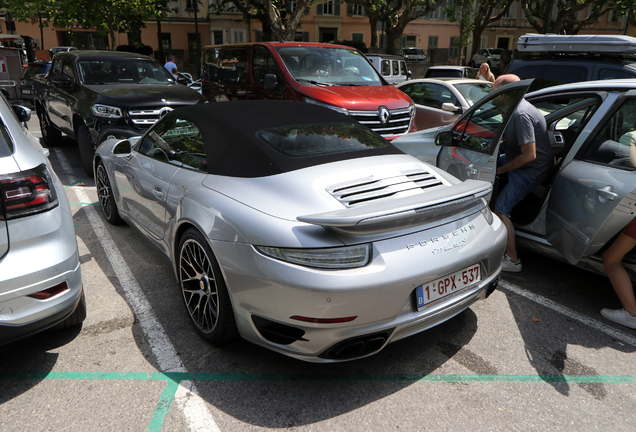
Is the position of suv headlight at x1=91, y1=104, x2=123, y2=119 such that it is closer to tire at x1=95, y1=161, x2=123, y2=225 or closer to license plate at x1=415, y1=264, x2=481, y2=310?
tire at x1=95, y1=161, x2=123, y2=225

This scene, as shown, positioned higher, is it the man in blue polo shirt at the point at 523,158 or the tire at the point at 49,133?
the man in blue polo shirt at the point at 523,158

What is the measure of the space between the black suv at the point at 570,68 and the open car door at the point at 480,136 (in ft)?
10.3

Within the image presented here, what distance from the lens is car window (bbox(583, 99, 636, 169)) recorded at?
10.8 ft

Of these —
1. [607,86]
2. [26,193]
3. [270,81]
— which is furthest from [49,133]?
[607,86]

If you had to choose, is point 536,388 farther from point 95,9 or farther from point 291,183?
point 95,9

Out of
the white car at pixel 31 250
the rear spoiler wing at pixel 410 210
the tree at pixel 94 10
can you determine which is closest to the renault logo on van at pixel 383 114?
the rear spoiler wing at pixel 410 210

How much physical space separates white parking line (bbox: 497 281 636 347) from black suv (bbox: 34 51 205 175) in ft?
16.4

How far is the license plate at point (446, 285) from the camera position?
8.20ft

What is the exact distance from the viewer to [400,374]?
2793mm

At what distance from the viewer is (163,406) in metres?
2.52

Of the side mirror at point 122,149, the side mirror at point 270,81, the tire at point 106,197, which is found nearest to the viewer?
the side mirror at point 122,149

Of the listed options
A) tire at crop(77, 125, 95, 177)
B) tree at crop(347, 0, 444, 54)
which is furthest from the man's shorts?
tree at crop(347, 0, 444, 54)

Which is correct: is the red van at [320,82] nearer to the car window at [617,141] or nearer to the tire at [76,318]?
the car window at [617,141]

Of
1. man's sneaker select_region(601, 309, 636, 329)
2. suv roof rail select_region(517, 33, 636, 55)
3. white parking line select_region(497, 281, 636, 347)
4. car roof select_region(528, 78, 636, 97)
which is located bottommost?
white parking line select_region(497, 281, 636, 347)
